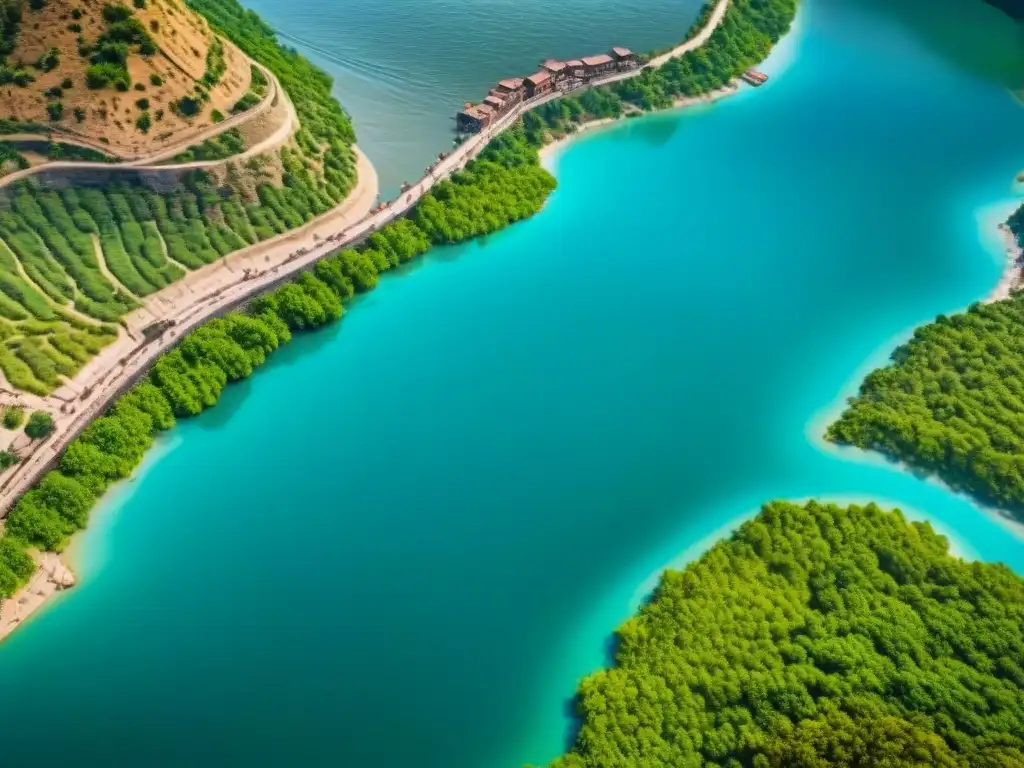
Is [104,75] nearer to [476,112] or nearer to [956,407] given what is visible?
[476,112]

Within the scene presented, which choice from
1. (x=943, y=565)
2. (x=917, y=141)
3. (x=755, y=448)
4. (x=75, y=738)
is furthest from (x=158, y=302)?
(x=917, y=141)

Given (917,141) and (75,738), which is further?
(917,141)

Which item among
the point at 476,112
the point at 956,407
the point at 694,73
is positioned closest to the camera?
the point at 956,407

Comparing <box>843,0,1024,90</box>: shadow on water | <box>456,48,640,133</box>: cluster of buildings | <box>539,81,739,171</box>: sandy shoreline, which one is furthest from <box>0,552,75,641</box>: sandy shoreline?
<box>843,0,1024,90</box>: shadow on water

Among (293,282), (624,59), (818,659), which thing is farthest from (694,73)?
(818,659)

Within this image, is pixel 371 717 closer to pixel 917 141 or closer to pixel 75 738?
pixel 75 738

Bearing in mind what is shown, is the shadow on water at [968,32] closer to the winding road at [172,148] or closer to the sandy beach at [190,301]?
the sandy beach at [190,301]

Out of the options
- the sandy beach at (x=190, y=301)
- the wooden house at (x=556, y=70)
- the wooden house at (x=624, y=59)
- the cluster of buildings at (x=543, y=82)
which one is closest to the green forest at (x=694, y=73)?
the wooden house at (x=624, y=59)
